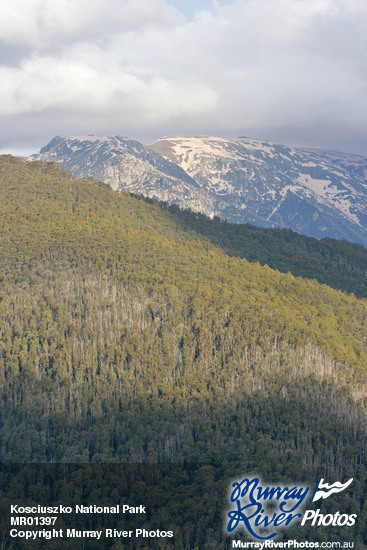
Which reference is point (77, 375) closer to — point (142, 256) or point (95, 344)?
point (95, 344)

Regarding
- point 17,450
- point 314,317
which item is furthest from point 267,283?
point 17,450

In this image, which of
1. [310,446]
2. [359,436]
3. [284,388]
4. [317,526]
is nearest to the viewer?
[317,526]

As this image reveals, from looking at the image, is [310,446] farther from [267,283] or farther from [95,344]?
[267,283]

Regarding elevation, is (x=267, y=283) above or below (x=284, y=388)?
above

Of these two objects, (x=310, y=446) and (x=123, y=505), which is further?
(x=310, y=446)

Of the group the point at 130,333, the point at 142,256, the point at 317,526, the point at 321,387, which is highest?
the point at 142,256

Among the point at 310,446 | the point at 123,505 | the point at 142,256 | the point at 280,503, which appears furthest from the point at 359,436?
the point at 142,256

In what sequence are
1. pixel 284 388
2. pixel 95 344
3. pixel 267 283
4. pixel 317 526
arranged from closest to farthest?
1. pixel 317 526
2. pixel 284 388
3. pixel 95 344
4. pixel 267 283
